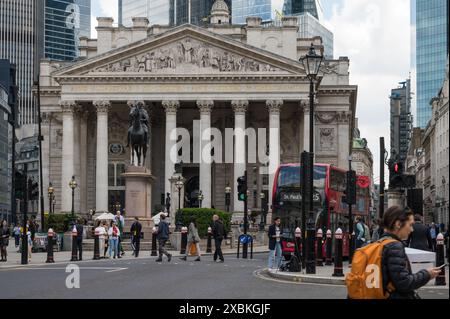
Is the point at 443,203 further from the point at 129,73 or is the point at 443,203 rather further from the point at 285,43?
Answer: the point at 129,73

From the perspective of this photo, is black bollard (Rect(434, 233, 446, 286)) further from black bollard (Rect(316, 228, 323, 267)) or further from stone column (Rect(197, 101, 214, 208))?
stone column (Rect(197, 101, 214, 208))

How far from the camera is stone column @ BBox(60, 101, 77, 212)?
91688 millimetres

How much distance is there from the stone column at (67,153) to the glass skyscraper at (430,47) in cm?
8227

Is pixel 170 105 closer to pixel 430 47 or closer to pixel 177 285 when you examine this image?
pixel 177 285

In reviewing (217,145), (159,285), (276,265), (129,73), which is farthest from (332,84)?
(159,285)

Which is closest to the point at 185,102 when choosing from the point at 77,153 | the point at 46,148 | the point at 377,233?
the point at 77,153

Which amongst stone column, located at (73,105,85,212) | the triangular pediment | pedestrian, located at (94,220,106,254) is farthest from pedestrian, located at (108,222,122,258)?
stone column, located at (73,105,85,212)

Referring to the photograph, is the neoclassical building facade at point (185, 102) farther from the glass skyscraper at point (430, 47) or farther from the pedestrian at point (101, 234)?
the glass skyscraper at point (430, 47)

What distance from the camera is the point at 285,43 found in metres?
97.4

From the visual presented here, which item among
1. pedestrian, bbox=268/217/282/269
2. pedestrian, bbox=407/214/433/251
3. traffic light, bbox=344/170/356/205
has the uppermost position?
traffic light, bbox=344/170/356/205

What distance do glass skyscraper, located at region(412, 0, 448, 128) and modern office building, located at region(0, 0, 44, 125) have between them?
2795 inches

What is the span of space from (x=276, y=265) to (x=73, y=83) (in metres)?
60.5
